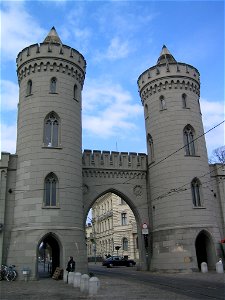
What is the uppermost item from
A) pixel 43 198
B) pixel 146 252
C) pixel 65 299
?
pixel 43 198

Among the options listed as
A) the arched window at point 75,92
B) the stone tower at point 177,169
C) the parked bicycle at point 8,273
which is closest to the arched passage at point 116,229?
the stone tower at point 177,169

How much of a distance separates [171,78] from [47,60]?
10845 millimetres

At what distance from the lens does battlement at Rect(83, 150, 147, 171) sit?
1195 inches

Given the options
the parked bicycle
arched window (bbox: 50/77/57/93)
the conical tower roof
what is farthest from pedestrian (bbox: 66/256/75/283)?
the conical tower roof

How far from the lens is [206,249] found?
27547 millimetres

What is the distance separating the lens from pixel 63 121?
26016 millimetres

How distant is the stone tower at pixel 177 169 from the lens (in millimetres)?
26750

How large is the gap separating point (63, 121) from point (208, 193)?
503 inches

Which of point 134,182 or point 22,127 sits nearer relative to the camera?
point 22,127

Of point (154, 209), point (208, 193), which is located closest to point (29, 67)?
point (154, 209)

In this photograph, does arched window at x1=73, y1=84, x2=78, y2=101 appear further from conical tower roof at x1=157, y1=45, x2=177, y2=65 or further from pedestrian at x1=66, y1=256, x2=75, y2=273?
pedestrian at x1=66, y1=256, x2=75, y2=273

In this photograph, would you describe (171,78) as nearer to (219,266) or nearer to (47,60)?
(47,60)

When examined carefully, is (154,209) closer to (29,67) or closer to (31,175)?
(31,175)

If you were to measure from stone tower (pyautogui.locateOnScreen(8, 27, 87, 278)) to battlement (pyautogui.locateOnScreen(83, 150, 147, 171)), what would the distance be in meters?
3.60
